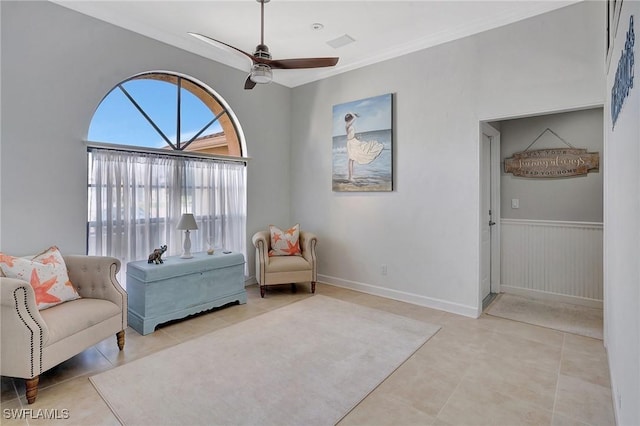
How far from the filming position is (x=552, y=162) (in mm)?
4098

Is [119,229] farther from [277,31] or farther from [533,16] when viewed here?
[533,16]

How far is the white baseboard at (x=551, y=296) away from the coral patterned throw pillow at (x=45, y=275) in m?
4.87

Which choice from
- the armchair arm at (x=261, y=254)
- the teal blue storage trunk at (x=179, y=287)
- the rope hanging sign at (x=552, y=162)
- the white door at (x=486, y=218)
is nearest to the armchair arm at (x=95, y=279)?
the teal blue storage trunk at (x=179, y=287)

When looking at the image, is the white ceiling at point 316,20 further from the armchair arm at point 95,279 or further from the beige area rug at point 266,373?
the beige area rug at point 266,373

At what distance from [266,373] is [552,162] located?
409 centimetres

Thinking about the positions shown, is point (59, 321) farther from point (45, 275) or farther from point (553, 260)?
point (553, 260)

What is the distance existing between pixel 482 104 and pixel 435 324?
2378 millimetres

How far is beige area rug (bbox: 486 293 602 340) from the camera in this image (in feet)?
10.8

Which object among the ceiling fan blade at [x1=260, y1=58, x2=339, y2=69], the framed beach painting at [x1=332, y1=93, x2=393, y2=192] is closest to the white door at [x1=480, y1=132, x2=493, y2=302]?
the framed beach painting at [x1=332, y1=93, x2=393, y2=192]

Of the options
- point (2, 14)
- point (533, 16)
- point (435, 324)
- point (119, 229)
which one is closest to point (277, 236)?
point (119, 229)

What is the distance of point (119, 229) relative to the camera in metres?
3.51

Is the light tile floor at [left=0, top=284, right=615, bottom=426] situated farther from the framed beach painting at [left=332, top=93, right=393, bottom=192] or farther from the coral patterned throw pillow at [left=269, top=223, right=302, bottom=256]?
the framed beach painting at [left=332, top=93, right=393, bottom=192]

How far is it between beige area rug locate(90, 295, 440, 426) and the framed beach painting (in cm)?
185

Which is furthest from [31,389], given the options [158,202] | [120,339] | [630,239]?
[630,239]
